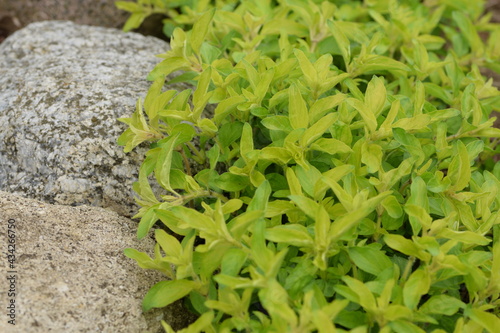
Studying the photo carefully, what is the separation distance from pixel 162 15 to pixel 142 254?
2.41 m

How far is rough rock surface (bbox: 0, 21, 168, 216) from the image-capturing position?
2.22m

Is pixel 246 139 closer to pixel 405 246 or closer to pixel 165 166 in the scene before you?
pixel 165 166

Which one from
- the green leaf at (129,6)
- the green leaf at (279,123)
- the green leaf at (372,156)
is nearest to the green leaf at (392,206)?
the green leaf at (372,156)

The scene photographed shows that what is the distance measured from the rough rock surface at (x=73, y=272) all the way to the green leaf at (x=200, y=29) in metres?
0.81

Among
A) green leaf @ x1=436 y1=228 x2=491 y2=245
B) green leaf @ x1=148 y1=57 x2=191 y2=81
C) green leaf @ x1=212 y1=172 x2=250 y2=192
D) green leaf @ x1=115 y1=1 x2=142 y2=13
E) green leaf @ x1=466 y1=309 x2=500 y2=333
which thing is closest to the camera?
green leaf @ x1=466 y1=309 x2=500 y2=333

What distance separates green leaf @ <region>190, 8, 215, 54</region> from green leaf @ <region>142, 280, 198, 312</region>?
1.09 m

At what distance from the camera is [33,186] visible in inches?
88.5

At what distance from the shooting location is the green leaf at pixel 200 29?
2316mm

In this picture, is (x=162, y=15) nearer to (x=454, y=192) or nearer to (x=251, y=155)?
(x=251, y=155)

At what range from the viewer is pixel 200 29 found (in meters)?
2.33

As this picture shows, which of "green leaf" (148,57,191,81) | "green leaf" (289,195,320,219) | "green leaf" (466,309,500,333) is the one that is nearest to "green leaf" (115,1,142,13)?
"green leaf" (148,57,191,81)

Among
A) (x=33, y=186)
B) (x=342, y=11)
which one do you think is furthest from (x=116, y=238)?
(x=342, y=11)

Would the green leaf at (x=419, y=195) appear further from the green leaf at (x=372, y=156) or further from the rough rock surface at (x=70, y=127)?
the rough rock surface at (x=70, y=127)

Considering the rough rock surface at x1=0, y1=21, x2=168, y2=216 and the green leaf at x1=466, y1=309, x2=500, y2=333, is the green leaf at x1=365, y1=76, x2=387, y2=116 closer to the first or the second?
the green leaf at x1=466, y1=309, x2=500, y2=333
